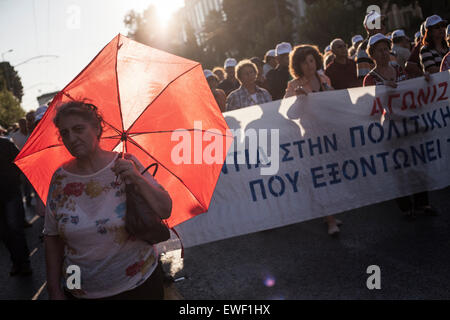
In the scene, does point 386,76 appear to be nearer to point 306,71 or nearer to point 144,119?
point 306,71

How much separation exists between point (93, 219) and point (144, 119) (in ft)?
2.58

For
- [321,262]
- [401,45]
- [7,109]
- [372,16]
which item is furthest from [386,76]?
[7,109]

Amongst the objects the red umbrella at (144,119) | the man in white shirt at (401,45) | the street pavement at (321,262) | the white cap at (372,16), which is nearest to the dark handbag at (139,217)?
the red umbrella at (144,119)

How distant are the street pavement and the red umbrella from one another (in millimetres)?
1489

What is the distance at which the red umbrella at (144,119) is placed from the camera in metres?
2.94

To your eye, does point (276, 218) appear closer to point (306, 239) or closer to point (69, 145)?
point (306, 239)

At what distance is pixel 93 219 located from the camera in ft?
8.17

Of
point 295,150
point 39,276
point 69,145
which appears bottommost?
point 39,276

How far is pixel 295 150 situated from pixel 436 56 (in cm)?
264

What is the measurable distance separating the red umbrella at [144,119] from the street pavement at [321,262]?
1.49 m

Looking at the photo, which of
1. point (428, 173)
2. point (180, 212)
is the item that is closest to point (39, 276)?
point (180, 212)

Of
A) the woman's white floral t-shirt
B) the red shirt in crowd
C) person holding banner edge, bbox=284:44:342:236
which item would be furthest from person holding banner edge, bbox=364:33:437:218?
the woman's white floral t-shirt

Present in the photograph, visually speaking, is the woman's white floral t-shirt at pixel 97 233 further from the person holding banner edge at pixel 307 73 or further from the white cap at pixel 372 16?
the white cap at pixel 372 16

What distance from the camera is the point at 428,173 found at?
18.0 ft
